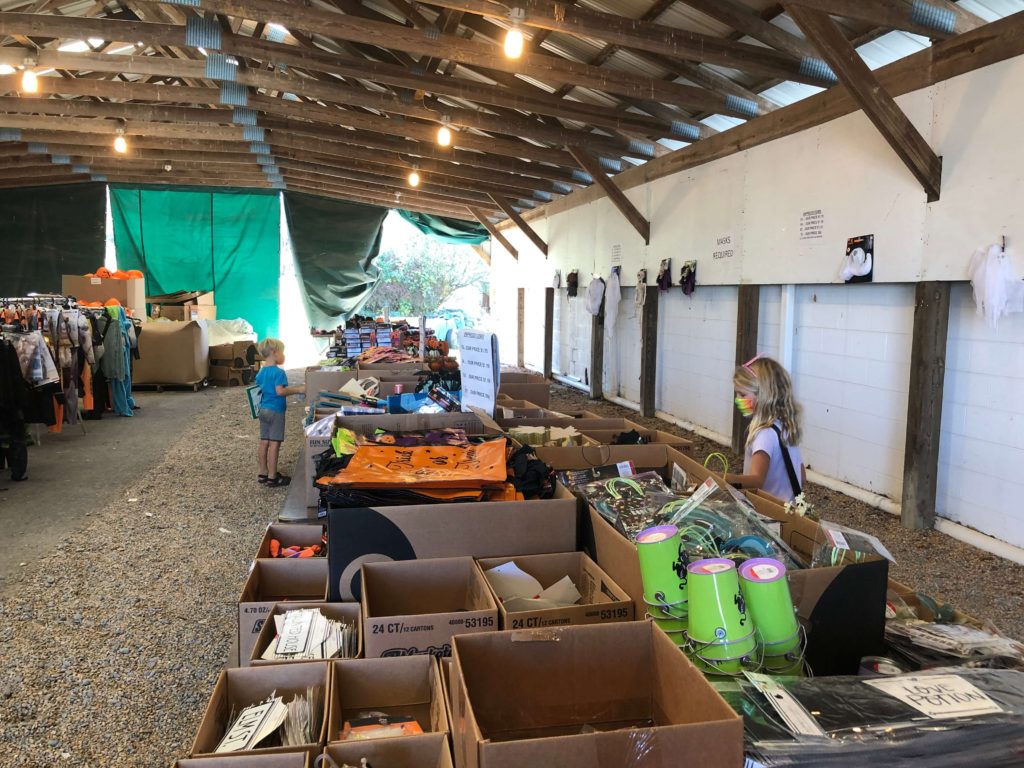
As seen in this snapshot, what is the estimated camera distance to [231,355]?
12.2 meters

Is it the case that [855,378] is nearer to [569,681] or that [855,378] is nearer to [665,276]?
[665,276]

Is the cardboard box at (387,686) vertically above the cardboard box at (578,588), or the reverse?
the cardboard box at (578,588)

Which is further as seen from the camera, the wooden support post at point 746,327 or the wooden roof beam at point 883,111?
the wooden support post at point 746,327

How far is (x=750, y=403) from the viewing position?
9.98ft

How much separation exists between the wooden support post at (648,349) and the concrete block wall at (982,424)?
13.6 feet

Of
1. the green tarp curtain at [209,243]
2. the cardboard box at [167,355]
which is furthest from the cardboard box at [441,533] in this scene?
the green tarp curtain at [209,243]

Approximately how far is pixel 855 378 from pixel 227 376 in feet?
32.4

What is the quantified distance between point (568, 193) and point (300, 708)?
10.5 m

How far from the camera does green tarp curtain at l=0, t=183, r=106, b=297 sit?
44.5 feet

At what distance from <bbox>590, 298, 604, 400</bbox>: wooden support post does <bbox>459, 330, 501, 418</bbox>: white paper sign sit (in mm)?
6560

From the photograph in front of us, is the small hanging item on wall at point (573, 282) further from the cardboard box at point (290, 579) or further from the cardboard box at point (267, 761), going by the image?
the cardboard box at point (267, 761)

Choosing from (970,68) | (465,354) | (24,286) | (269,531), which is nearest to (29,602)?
(269,531)

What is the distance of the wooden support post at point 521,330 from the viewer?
14.6m

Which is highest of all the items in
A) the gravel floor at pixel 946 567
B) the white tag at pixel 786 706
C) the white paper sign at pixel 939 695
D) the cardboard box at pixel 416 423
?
the cardboard box at pixel 416 423
